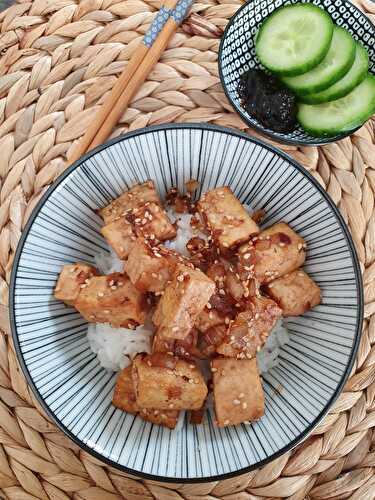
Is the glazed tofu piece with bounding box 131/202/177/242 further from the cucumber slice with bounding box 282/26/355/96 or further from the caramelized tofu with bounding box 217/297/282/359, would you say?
the cucumber slice with bounding box 282/26/355/96

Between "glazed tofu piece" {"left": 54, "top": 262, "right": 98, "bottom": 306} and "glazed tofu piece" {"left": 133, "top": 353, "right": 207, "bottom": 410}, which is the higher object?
"glazed tofu piece" {"left": 54, "top": 262, "right": 98, "bottom": 306}

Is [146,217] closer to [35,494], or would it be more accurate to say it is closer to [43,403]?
[43,403]

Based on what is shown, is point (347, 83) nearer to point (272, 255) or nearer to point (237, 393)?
point (272, 255)

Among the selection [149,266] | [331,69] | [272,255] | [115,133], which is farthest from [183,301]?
[331,69]

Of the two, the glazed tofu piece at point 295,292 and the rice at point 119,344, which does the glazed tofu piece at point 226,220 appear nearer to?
the glazed tofu piece at point 295,292

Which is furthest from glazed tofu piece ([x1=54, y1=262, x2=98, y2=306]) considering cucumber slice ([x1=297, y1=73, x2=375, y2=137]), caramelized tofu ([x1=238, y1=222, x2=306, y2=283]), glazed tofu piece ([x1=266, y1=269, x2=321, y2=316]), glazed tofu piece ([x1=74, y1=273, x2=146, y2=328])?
cucumber slice ([x1=297, y1=73, x2=375, y2=137])

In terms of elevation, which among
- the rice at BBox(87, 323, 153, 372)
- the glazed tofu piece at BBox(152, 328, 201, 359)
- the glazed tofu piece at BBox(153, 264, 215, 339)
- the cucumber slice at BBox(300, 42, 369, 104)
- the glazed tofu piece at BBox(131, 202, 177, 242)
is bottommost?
the rice at BBox(87, 323, 153, 372)

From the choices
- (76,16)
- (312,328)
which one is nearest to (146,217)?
(312,328)
